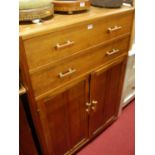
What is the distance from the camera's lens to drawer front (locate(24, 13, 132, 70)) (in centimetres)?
75

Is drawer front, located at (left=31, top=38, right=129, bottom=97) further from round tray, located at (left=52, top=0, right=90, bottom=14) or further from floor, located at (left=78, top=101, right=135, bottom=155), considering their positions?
floor, located at (left=78, top=101, right=135, bottom=155)

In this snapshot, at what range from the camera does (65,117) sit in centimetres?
111

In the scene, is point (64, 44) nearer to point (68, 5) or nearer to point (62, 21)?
point (62, 21)

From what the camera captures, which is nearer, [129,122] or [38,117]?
[38,117]

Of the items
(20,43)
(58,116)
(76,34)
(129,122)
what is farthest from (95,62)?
(129,122)

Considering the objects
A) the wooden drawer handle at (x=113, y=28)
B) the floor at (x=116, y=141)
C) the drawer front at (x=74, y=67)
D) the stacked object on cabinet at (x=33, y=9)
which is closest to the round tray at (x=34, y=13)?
the stacked object on cabinet at (x=33, y=9)

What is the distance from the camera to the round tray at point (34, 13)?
75 cm

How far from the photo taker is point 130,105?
77.5 inches

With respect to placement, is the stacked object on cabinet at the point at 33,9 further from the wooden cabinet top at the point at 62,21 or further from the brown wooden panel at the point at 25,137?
the brown wooden panel at the point at 25,137

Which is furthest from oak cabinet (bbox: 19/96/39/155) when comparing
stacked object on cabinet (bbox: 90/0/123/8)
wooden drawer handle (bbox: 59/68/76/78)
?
stacked object on cabinet (bbox: 90/0/123/8)

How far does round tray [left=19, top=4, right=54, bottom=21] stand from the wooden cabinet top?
0.03 meters

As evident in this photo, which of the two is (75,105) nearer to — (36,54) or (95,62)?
(95,62)
